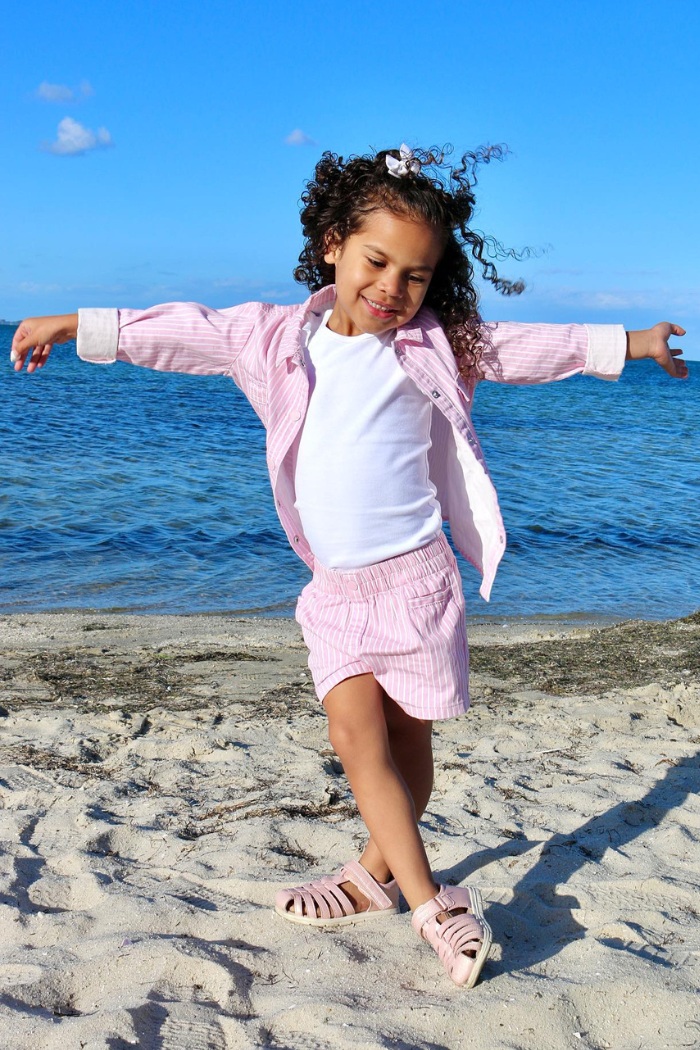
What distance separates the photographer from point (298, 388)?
2.43 m

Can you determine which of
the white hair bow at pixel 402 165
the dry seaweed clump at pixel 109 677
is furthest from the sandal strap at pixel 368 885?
the dry seaweed clump at pixel 109 677

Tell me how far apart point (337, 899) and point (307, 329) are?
152 centimetres

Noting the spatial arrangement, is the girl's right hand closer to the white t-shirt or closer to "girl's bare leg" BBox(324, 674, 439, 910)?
the white t-shirt

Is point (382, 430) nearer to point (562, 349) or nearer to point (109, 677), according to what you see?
point (562, 349)

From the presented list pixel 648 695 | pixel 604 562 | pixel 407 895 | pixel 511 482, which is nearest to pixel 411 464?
pixel 407 895

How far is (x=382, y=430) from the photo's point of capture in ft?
7.92

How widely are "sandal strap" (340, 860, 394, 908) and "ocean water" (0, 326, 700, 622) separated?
4.74 metres

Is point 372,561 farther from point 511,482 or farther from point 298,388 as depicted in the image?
point 511,482

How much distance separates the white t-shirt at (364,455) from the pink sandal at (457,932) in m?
0.85

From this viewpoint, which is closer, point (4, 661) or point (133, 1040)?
point (133, 1040)

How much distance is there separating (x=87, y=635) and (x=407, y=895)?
4232 mm

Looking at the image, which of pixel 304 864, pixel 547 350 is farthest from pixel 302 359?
pixel 304 864

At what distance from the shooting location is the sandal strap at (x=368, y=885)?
2537mm

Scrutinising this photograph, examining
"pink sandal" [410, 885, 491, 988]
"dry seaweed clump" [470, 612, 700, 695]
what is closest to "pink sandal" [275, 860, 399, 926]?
"pink sandal" [410, 885, 491, 988]
